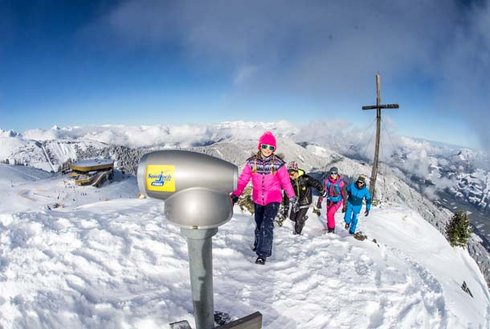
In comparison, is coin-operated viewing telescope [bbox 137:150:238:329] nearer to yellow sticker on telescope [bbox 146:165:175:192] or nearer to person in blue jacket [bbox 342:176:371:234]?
yellow sticker on telescope [bbox 146:165:175:192]

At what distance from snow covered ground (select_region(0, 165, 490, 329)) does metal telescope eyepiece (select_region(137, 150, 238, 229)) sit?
2008mm

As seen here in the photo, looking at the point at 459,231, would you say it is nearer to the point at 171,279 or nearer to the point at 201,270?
the point at 171,279

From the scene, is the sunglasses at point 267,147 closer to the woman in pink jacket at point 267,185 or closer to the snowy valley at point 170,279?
the woman in pink jacket at point 267,185

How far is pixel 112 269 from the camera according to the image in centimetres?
451

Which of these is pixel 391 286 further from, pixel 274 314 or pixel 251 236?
pixel 251 236

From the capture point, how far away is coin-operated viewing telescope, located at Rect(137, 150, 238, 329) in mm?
2059

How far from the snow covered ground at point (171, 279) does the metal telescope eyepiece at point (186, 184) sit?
201 cm

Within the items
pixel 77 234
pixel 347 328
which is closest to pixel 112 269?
pixel 77 234

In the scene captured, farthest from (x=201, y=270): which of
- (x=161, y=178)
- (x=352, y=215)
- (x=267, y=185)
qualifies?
(x=352, y=215)

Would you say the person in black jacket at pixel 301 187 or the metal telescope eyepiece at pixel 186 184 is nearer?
the metal telescope eyepiece at pixel 186 184

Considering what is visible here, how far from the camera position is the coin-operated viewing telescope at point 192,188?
2.06 m

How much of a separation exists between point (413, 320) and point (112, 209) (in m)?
7.36

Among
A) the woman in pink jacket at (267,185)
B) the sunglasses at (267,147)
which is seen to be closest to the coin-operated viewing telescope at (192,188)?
the sunglasses at (267,147)

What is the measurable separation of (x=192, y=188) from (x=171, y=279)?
300 cm
